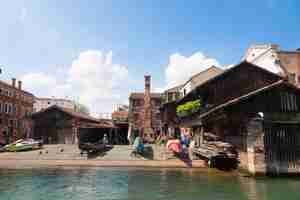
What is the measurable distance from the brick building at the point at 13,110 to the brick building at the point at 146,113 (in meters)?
21.7

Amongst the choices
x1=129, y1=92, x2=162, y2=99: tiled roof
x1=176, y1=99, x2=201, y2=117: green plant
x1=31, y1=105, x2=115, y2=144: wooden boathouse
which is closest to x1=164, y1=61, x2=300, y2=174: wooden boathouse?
x1=176, y1=99, x2=201, y2=117: green plant

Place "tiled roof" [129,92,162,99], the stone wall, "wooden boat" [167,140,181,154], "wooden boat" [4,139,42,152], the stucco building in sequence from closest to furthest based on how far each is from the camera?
the stone wall → "wooden boat" [167,140,181,154] → "wooden boat" [4,139,42,152] → the stucco building → "tiled roof" [129,92,162,99]

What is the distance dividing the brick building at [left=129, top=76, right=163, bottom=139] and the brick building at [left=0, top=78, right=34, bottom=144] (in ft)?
71.2

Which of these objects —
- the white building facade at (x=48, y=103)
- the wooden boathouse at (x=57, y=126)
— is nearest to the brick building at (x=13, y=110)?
the wooden boathouse at (x=57, y=126)

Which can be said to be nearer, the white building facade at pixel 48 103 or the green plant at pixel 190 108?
the green plant at pixel 190 108

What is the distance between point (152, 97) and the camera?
48625mm

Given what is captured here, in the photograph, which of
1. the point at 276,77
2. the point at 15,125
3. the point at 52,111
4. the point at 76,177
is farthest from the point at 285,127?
the point at 15,125

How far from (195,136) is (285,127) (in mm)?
10484

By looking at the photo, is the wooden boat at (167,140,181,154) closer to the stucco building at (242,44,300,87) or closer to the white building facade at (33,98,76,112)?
the stucco building at (242,44,300,87)

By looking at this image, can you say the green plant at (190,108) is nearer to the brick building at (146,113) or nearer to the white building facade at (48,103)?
the brick building at (146,113)

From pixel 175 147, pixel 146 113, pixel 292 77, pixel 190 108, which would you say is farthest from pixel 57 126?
pixel 292 77

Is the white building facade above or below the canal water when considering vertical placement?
above

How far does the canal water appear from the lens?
438 inches

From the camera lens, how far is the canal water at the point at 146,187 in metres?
11.1
